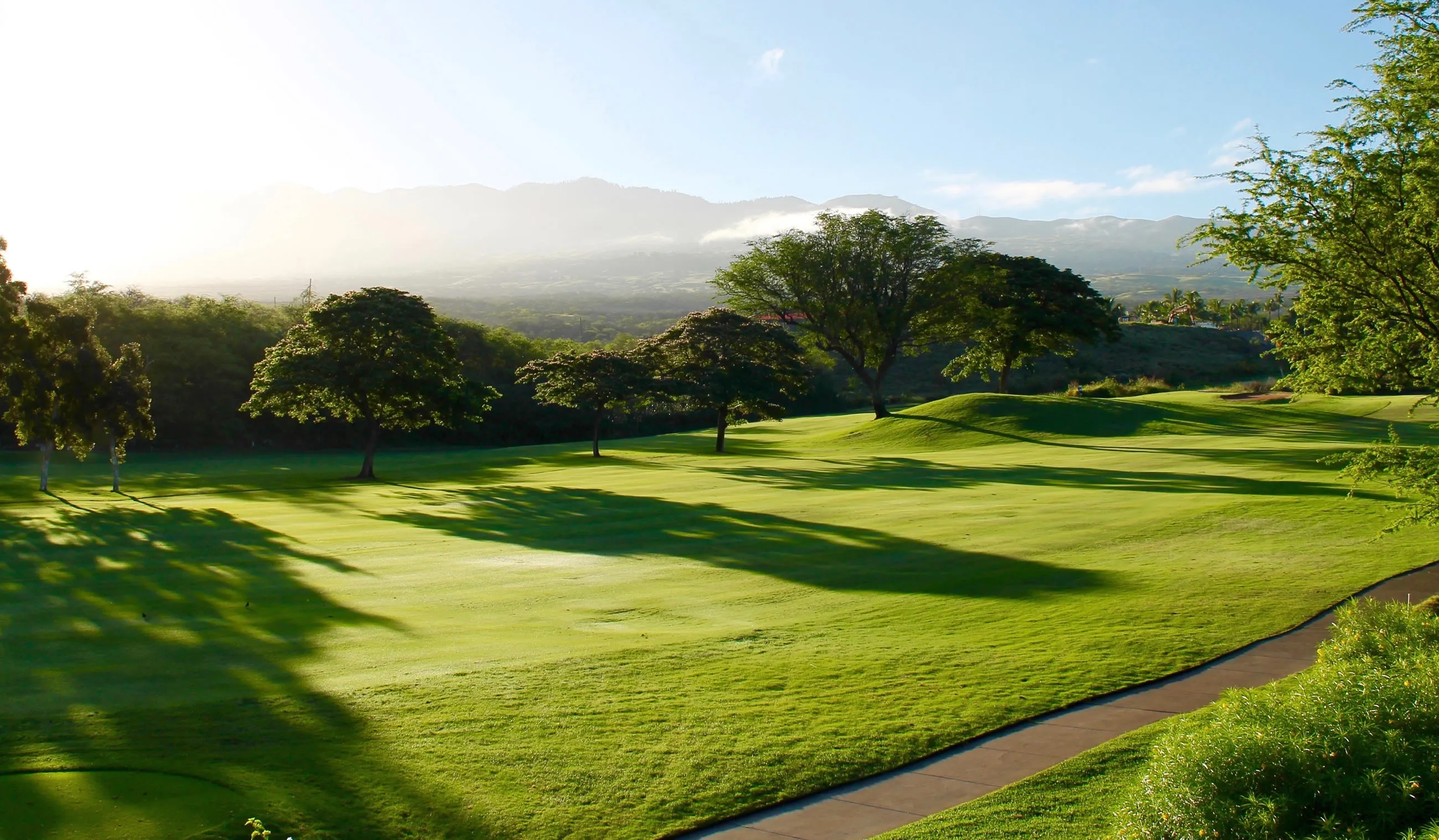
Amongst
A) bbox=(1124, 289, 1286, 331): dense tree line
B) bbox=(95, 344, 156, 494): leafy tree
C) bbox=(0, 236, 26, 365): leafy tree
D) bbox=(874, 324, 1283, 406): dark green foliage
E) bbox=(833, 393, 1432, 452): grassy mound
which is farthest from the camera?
bbox=(1124, 289, 1286, 331): dense tree line

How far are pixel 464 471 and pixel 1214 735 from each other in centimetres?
4790

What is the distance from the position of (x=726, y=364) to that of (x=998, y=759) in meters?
45.6

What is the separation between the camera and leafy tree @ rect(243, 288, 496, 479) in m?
45.9

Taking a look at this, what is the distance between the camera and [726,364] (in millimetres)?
53562

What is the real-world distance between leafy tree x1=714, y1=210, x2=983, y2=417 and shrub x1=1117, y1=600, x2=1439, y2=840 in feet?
178

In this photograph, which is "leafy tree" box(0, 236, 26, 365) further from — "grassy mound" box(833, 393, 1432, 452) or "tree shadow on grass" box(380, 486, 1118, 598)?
"grassy mound" box(833, 393, 1432, 452)

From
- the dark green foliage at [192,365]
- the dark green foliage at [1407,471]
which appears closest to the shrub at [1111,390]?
the dark green foliage at [1407,471]

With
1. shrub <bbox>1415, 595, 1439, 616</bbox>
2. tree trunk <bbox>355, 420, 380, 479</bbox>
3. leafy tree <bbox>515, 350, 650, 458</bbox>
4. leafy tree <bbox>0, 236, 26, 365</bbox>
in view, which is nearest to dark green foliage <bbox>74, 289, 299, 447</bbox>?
tree trunk <bbox>355, 420, 380, 479</bbox>

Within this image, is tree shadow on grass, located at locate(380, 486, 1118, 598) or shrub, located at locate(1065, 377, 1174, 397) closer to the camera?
tree shadow on grass, located at locate(380, 486, 1118, 598)

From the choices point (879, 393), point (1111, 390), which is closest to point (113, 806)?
point (879, 393)

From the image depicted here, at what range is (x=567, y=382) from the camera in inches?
2116

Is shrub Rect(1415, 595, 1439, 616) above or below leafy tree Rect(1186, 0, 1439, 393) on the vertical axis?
below

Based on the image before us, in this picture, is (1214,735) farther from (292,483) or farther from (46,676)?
(292,483)

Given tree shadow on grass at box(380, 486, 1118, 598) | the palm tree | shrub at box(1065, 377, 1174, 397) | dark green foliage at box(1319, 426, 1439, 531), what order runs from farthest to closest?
1. the palm tree
2. shrub at box(1065, 377, 1174, 397)
3. tree shadow on grass at box(380, 486, 1118, 598)
4. dark green foliage at box(1319, 426, 1439, 531)
